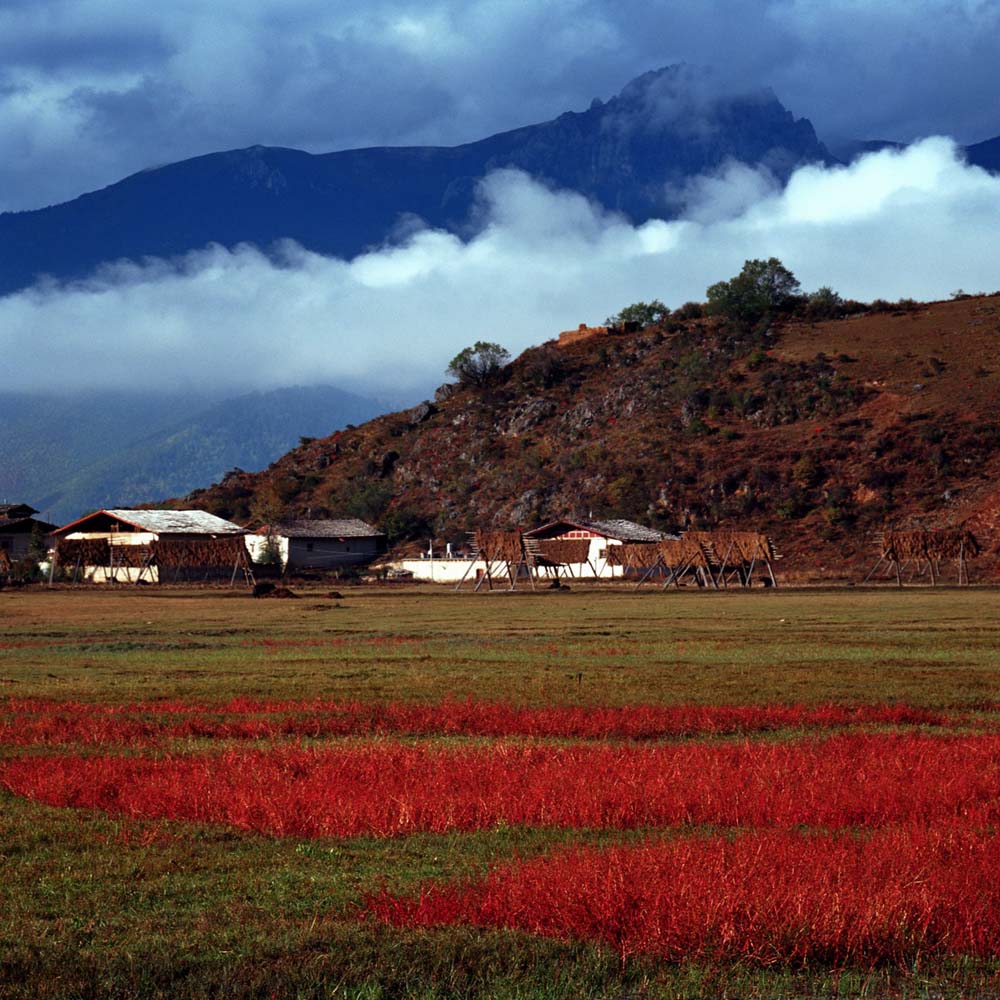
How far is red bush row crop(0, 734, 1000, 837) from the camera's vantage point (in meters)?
14.0

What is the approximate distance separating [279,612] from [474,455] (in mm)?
99634

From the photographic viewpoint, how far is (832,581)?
104 metres

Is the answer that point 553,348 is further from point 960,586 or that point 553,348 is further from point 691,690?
point 691,690

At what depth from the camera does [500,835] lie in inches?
528

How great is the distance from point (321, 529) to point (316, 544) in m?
1.75

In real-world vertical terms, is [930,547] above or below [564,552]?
below

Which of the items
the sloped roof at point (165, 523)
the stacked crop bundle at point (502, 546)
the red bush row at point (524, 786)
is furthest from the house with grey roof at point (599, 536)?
the red bush row at point (524, 786)

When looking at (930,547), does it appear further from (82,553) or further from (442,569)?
(82,553)

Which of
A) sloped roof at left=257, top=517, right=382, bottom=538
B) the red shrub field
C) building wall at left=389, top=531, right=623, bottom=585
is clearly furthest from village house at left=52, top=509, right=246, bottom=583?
the red shrub field

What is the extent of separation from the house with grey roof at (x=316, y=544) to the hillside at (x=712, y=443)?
9784mm

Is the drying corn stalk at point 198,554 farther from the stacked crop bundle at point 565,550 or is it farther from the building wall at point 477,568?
the stacked crop bundle at point 565,550

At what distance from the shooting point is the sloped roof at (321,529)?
13125 centimetres

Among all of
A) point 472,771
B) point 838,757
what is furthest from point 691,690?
point 472,771

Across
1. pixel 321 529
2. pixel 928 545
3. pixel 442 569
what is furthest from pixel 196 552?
pixel 928 545
